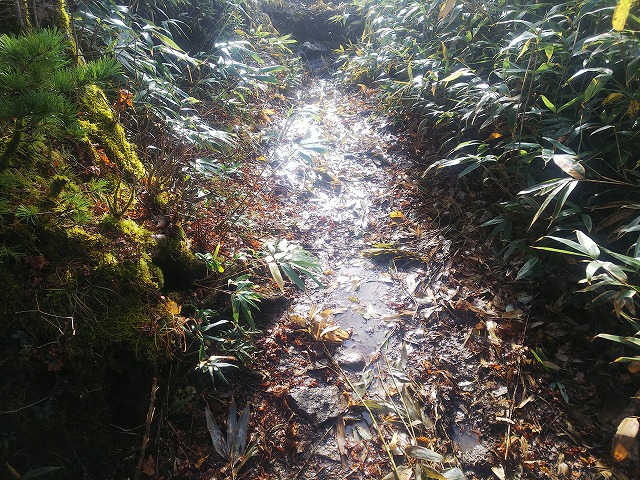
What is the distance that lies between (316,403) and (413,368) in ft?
2.15

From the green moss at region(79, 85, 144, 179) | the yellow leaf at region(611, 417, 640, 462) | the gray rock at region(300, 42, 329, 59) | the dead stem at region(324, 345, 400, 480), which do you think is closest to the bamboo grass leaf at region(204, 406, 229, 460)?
the dead stem at region(324, 345, 400, 480)

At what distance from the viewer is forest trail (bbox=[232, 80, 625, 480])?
173cm

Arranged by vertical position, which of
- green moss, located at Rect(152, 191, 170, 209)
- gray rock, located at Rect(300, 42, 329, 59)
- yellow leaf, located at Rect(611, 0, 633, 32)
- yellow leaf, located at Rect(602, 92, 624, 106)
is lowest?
yellow leaf, located at Rect(602, 92, 624, 106)

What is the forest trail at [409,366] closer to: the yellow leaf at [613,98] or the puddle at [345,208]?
the puddle at [345,208]

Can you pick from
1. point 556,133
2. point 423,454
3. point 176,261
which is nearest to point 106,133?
point 176,261

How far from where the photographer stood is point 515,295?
235 cm

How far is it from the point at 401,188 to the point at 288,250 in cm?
194

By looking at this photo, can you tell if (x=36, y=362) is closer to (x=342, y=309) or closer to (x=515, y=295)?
(x=342, y=309)

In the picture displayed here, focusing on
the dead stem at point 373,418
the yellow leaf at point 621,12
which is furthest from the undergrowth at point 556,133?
the dead stem at point 373,418

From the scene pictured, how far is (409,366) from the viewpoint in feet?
7.13

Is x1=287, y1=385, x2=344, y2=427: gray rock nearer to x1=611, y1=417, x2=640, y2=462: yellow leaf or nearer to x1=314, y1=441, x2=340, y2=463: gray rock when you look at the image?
x1=314, y1=441, x2=340, y2=463: gray rock

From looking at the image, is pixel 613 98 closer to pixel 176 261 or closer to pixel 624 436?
pixel 624 436

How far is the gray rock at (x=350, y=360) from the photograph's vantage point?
2179 millimetres

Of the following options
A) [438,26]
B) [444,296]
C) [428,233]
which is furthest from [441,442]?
[438,26]
